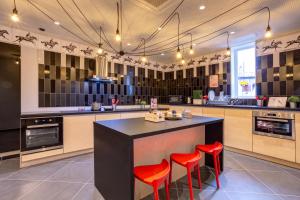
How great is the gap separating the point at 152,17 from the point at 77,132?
250cm

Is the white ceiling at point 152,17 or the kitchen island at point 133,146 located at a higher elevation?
the white ceiling at point 152,17

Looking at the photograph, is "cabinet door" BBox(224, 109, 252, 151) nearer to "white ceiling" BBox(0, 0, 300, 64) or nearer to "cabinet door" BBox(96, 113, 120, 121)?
"white ceiling" BBox(0, 0, 300, 64)

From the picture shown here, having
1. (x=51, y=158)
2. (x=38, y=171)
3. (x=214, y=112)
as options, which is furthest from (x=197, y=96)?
(x=38, y=171)

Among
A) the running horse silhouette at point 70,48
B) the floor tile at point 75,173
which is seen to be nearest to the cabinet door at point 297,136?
the floor tile at point 75,173

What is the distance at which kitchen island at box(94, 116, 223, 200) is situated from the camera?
1.33m

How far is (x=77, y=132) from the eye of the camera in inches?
122

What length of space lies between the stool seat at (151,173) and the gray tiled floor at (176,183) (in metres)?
0.64

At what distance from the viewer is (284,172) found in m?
2.42

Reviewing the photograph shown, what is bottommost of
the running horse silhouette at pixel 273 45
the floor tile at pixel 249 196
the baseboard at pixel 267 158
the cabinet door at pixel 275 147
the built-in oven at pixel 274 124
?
the floor tile at pixel 249 196

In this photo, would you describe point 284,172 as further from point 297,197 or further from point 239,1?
point 239,1

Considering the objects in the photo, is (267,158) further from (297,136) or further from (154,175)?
(154,175)

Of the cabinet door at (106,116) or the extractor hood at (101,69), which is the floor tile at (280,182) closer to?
the cabinet door at (106,116)

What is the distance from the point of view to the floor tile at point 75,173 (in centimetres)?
221

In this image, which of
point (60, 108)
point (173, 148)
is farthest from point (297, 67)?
point (60, 108)
